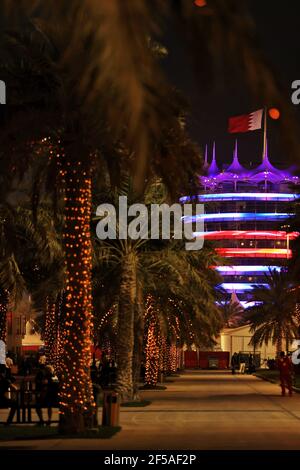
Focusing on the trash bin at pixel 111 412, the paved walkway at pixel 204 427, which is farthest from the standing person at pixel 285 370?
the trash bin at pixel 111 412

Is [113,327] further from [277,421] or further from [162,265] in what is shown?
[277,421]

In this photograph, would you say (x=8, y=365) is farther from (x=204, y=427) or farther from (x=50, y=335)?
(x=204, y=427)

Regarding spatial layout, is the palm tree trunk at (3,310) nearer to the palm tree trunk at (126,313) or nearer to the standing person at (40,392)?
the palm tree trunk at (126,313)

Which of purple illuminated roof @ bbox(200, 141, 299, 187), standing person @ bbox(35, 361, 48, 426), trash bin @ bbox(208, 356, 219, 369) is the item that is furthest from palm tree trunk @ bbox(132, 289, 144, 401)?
purple illuminated roof @ bbox(200, 141, 299, 187)

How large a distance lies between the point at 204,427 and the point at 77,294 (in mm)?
4859

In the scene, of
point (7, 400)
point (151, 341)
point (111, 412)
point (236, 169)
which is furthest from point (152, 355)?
point (236, 169)

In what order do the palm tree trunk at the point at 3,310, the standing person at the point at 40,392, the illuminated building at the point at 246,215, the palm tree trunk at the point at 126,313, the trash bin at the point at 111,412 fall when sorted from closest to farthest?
1. the trash bin at the point at 111,412
2. the standing person at the point at 40,392
3. the palm tree trunk at the point at 126,313
4. the palm tree trunk at the point at 3,310
5. the illuminated building at the point at 246,215

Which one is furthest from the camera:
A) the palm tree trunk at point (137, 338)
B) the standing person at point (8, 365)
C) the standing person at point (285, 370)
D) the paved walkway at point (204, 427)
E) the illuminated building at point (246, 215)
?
the illuminated building at point (246, 215)

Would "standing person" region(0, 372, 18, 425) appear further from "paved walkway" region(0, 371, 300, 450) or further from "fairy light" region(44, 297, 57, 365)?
"fairy light" region(44, 297, 57, 365)

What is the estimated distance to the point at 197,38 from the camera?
3.19 m

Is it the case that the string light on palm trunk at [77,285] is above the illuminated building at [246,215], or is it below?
below

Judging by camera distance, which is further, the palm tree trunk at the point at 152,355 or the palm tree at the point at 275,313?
the palm tree at the point at 275,313

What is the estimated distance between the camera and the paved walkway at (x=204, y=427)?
19.7 meters
